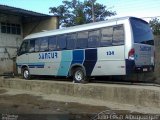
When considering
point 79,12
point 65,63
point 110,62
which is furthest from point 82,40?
point 79,12

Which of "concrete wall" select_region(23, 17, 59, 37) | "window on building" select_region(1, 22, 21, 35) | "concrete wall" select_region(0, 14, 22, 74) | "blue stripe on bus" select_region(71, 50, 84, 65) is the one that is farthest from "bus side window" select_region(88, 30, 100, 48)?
"window on building" select_region(1, 22, 21, 35)

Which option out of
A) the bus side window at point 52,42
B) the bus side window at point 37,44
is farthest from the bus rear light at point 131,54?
the bus side window at point 37,44

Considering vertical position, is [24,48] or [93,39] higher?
[93,39]

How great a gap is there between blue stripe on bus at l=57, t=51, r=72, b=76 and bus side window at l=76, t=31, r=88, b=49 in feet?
2.21

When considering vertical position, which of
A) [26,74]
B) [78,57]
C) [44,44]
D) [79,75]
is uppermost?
[44,44]

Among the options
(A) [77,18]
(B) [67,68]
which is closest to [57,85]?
(B) [67,68]

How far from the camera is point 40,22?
26.8 m

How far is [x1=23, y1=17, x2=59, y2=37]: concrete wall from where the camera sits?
25553 mm

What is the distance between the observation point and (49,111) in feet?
38.1

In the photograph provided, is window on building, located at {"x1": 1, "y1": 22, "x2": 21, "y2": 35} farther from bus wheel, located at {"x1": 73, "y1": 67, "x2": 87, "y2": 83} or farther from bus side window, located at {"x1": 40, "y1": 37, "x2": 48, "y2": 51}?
bus wheel, located at {"x1": 73, "y1": 67, "x2": 87, "y2": 83}

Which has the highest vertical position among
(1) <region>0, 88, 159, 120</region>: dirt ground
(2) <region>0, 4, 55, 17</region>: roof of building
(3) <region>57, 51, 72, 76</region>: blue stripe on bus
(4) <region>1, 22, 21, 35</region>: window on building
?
(2) <region>0, 4, 55, 17</region>: roof of building

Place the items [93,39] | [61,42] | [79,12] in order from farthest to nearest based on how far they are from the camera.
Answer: [79,12] < [61,42] < [93,39]

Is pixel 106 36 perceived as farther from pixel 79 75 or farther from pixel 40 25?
pixel 40 25

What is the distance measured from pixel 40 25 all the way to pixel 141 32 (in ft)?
47.3
